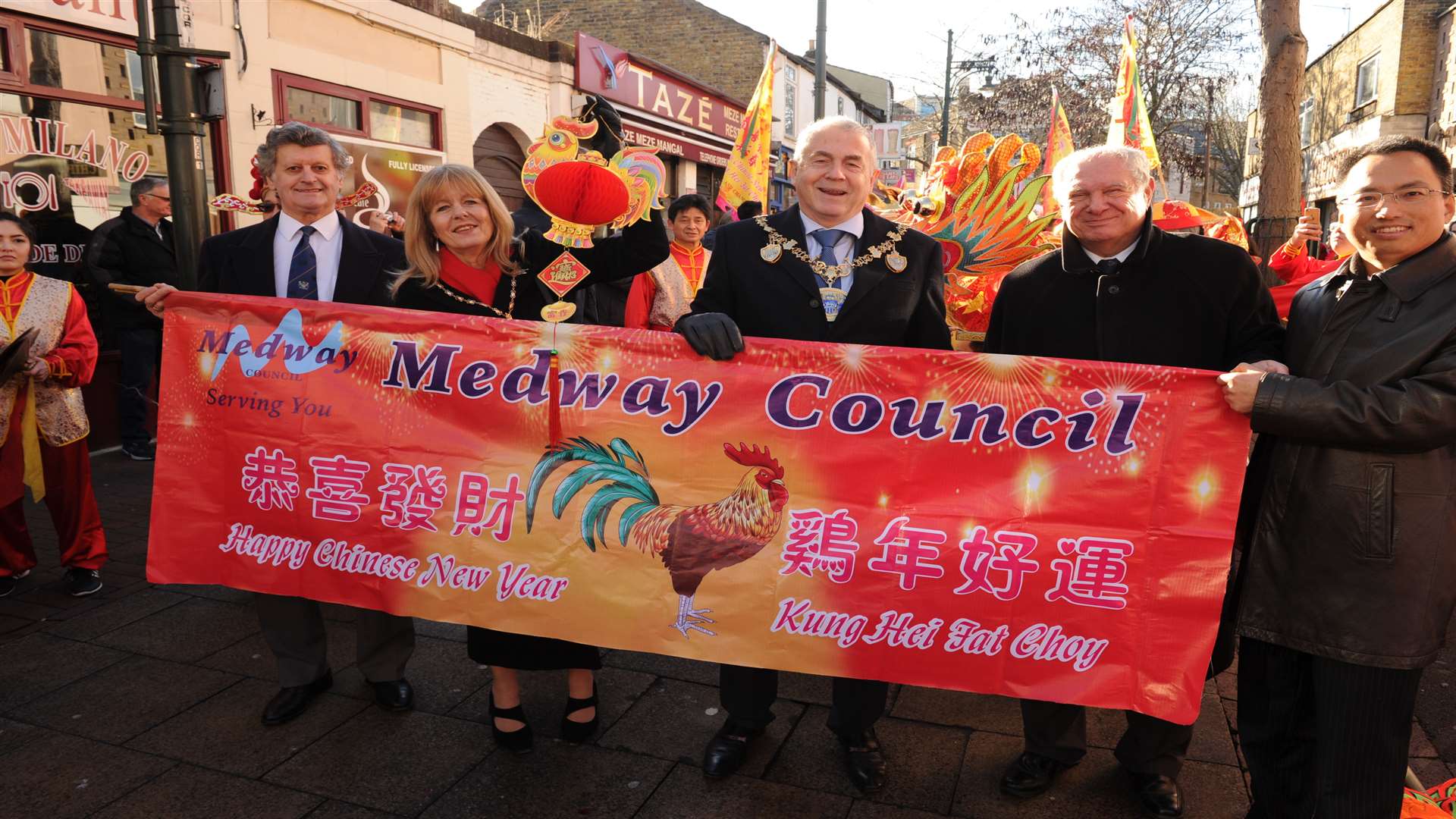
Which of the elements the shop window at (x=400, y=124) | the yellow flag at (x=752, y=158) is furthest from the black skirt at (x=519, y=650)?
the shop window at (x=400, y=124)

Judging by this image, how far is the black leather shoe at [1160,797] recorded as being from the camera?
2.61 m

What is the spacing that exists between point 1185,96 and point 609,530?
2217 centimetres

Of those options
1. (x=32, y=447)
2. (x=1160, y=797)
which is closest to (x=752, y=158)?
(x=32, y=447)

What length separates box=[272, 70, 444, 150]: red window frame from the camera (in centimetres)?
889

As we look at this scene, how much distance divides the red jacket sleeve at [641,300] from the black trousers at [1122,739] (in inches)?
120

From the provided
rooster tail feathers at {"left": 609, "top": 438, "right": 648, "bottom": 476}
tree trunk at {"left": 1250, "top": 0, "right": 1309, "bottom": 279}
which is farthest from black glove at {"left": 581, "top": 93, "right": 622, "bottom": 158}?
tree trunk at {"left": 1250, "top": 0, "right": 1309, "bottom": 279}

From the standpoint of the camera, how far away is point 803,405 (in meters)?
2.55

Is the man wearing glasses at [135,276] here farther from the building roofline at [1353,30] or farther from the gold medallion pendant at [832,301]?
the building roofline at [1353,30]

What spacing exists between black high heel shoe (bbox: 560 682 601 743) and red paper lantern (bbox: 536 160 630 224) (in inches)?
61.0

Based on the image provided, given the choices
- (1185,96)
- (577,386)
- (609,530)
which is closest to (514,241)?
(577,386)

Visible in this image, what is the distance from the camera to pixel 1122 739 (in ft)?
9.07

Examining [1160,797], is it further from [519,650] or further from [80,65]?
[80,65]

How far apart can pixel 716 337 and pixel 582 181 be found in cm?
65

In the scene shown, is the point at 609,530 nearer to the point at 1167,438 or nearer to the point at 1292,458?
the point at 1167,438
